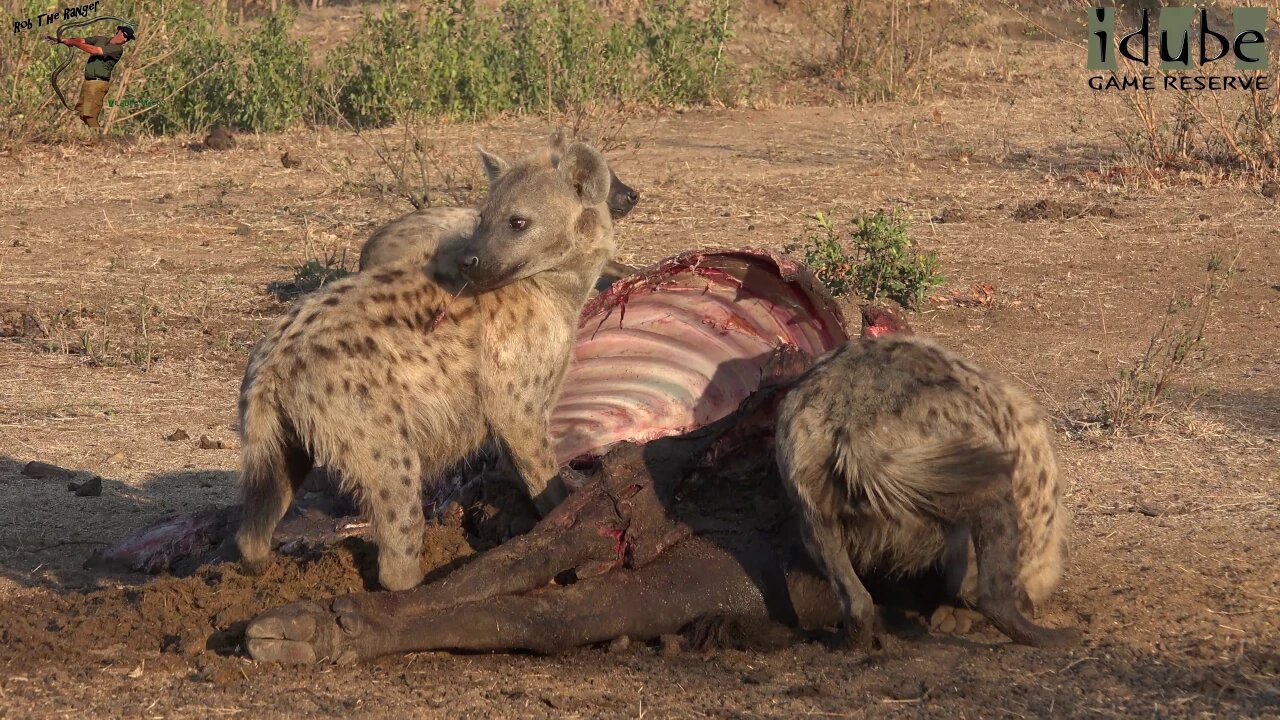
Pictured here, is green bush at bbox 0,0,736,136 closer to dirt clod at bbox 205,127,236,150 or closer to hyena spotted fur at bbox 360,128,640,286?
dirt clod at bbox 205,127,236,150

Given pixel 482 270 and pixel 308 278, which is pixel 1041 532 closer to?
pixel 482 270

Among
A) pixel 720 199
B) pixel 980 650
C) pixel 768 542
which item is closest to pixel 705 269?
pixel 768 542

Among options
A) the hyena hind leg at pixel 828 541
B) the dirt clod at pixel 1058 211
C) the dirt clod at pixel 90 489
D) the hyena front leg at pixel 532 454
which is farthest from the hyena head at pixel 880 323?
the dirt clod at pixel 1058 211

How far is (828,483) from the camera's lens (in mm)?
3559

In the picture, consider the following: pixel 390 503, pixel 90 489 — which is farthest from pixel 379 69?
pixel 390 503

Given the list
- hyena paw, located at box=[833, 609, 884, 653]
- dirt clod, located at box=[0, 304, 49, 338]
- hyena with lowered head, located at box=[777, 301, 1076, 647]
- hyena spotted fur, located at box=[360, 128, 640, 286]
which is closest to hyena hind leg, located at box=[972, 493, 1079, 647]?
hyena with lowered head, located at box=[777, 301, 1076, 647]

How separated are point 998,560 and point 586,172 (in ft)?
5.99

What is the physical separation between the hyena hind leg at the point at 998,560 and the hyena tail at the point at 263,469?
67.9 inches

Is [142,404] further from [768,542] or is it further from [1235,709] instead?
[1235,709]

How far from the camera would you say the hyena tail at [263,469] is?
391 centimetres

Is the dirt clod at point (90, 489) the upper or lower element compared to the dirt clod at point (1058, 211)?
lower

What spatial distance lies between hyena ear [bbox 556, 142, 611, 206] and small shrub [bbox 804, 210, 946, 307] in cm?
316

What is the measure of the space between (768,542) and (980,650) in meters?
0.60

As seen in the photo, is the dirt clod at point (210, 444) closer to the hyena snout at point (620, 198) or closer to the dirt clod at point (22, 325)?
the dirt clod at point (22, 325)
